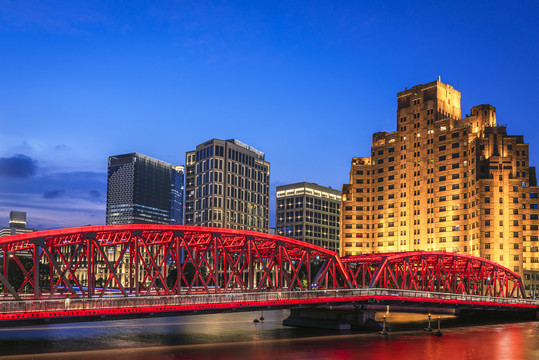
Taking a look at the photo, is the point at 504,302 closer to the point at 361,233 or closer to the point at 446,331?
the point at 446,331

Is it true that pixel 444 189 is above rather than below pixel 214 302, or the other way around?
above

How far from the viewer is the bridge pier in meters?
78.6

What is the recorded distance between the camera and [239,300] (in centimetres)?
6300

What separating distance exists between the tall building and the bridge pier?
8712 cm

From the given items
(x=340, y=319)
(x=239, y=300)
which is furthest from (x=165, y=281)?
(x=340, y=319)

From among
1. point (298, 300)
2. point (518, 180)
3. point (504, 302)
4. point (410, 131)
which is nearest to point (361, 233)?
point (410, 131)

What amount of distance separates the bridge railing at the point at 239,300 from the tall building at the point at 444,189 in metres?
67.0

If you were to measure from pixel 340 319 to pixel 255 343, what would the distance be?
20452 millimetres

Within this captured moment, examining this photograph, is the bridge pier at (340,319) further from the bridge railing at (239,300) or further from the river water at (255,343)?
the bridge railing at (239,300)

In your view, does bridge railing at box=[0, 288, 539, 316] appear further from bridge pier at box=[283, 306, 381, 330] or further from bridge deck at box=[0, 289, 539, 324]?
bridge pier at box=[283, 306, 381, 330]

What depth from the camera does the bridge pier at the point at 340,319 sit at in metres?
78.6

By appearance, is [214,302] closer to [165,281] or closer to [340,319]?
[165,281]

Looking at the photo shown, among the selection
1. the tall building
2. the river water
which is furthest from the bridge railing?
the tall building

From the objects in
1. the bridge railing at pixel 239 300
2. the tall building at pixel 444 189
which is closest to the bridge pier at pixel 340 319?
the bridge railing at pixel 239 300
